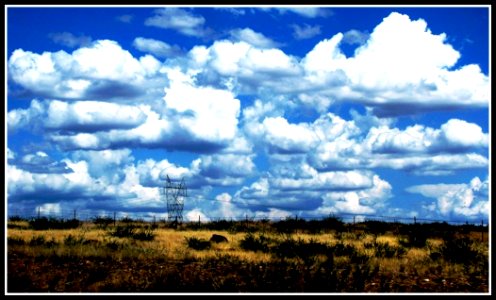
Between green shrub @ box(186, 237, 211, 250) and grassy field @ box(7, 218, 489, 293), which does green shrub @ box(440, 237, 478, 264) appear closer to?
grassy field @ box(7, 218, 489, 293)

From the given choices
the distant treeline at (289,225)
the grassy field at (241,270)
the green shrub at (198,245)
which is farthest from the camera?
the distant treeline at (289,225)

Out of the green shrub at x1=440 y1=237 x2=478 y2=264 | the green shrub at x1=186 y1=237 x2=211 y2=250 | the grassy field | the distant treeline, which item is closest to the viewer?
the grassy field

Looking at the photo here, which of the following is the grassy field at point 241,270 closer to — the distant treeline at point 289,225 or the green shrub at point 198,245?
the green shrub at point 198,245

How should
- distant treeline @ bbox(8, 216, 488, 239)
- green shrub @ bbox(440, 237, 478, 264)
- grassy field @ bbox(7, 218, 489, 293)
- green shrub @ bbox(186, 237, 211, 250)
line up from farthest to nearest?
distant treeline @ bbox(8, 216, 488, 239), green shrub @ bbox(186, 237, 211, 250), green shrub @ bbox(440, 237, 478, 264), grassy field @ bbox(7, 218, 489, 293)

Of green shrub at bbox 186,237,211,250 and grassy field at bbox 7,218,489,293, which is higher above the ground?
green shrub at bbox 186,237,211,250

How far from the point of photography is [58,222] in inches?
1864

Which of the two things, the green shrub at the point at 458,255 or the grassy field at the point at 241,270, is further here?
the green shrub at the point at 458,255

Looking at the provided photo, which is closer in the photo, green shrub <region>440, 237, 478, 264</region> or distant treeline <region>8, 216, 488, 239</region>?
green shrub <region>440, 237, 478, 264</region>

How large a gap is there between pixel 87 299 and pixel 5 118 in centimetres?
529

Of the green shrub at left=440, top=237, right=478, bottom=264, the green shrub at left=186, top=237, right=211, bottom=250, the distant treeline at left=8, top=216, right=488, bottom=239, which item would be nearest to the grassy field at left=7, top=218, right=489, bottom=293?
the green shrub at left=440, top=237, right=478, bottom=264

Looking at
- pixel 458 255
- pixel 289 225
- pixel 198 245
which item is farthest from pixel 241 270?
pixel 289 225

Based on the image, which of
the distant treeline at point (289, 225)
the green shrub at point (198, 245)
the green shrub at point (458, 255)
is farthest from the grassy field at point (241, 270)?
the distant treeline at point (289, 225)

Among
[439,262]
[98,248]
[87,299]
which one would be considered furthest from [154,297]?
[439,262]

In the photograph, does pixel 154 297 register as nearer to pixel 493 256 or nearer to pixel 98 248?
pixel 493 256
